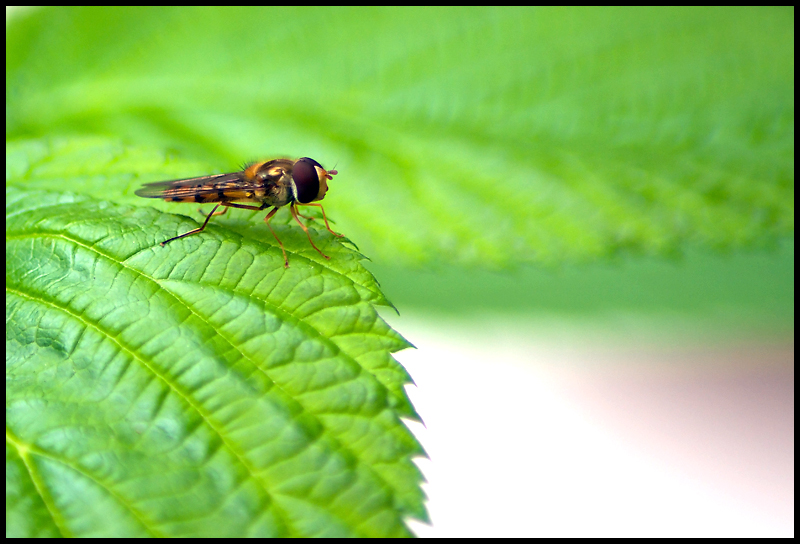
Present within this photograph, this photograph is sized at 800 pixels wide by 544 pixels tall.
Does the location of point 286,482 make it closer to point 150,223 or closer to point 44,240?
point 150,223

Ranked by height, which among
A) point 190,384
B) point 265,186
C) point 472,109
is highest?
point 472,109

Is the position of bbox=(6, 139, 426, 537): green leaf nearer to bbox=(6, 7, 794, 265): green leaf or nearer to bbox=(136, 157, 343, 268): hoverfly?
bbox=(136, 157, 343, 268): hoverfly

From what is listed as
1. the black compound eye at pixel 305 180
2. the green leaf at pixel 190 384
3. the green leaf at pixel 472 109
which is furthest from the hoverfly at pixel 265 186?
the green leaf at pixel 472 109

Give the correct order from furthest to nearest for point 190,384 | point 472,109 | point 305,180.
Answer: point 472,109 → point 305,180 → point 190,384

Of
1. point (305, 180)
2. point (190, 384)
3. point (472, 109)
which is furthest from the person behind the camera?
point (472, 109)

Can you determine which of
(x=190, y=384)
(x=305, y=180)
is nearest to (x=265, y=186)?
Result: (x=305, y=180)

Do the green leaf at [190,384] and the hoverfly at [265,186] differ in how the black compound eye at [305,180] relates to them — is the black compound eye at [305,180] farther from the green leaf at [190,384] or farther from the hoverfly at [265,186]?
the green leaf at [190,384]

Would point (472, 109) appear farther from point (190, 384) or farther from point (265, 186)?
point (190, 384)
